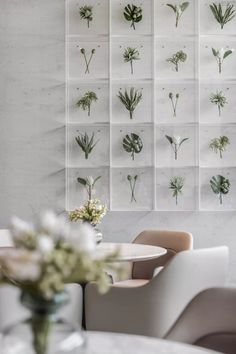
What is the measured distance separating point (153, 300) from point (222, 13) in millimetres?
3199

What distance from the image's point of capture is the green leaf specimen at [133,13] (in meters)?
5.17

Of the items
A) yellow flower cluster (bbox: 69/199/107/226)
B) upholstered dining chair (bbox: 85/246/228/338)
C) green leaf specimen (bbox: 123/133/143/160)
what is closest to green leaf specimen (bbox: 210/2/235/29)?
green leaf specimen (bbox: 123/133/143/160)

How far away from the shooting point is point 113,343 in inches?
59.6

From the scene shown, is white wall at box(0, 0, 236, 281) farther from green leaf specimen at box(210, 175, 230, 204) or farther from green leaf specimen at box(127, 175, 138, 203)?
green leaf specimen at box(210, 175, 230, 204)

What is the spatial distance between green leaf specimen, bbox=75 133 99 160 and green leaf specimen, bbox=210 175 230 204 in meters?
1.12

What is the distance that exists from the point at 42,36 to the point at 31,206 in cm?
157

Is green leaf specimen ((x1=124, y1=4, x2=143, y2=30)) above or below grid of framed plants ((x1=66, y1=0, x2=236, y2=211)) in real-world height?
above

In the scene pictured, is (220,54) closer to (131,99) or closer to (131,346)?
(131,99)

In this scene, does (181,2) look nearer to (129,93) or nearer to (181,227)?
(129,93)

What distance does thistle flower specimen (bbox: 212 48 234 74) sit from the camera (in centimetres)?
512

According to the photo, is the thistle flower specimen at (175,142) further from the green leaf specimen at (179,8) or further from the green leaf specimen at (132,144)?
the green leaf specimen at (179,8)

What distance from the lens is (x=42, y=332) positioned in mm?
1180

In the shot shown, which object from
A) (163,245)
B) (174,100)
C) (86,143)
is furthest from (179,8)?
(163,245)

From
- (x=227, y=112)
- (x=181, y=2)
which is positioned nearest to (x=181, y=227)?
(x=227, y=112)
